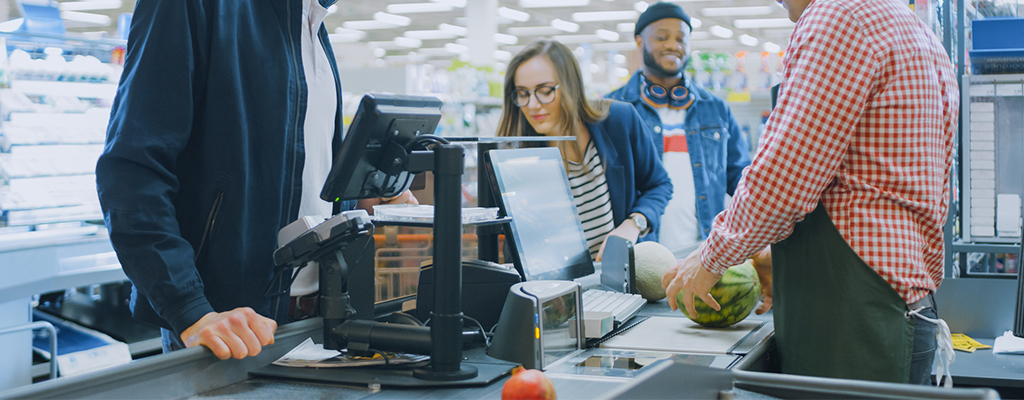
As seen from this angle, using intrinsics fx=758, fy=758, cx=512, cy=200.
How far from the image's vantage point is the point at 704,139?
3508 mm

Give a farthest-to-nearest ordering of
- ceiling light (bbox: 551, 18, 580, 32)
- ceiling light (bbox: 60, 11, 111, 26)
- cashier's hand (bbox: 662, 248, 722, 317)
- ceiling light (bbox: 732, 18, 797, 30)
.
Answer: ceiling light (bbox: 551, 18, 580, 32) < ceiling light (bbox: 732, 18, 797, 30) < ceiling light (bbox: 60, 11, 111, 26) < cashier's hand (bbox: 662, 248, 722, 317)

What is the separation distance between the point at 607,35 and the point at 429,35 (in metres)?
4.03

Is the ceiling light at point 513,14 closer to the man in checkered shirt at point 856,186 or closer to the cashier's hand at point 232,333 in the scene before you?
the man in checkered shirt at point 856,186

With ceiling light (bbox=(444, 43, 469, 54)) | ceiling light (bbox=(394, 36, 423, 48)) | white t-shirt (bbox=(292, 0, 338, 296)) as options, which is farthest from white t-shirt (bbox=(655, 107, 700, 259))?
ceiling light (bbox=(444, 43, 469, 54))

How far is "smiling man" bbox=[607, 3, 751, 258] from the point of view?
3.40 m

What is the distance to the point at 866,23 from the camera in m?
1.27

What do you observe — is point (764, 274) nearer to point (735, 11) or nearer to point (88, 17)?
point (735, 11)

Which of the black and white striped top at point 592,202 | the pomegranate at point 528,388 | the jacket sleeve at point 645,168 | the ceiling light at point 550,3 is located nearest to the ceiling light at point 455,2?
the ceiling light at point 550,3

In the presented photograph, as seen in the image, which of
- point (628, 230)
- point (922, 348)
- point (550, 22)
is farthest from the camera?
point (550, 22)

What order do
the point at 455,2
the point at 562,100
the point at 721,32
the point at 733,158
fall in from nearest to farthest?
the point at 562,100
the point at 733,158
the point at 455,2
the point at 721,32

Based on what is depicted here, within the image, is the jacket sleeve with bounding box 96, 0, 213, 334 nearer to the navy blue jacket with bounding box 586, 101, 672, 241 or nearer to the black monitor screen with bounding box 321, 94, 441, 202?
the black monitor screen with bounding box 321, 94, 441, 202

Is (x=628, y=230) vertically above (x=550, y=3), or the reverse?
(x=550, y=3)

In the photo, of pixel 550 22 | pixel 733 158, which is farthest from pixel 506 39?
pixel 733 158

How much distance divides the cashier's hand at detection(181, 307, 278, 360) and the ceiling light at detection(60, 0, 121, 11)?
42.3ft
